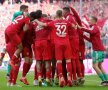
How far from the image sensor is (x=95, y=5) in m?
34.4

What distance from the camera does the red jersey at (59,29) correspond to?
15.1m

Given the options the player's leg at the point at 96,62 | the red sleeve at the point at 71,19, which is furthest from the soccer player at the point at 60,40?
the player's leg at the point at 96,62

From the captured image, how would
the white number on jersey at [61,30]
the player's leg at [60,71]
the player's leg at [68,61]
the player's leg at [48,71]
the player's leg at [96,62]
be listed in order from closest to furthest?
the player's leg at [60,71] → the white number on jersey at [61,30] → the player's leg at [68,61] → the player's leg at [48,71] → the player's leg at [96,62]

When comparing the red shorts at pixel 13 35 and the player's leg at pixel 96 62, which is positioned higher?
the red shorts at pixel 13 35

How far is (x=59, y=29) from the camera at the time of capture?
15086mm

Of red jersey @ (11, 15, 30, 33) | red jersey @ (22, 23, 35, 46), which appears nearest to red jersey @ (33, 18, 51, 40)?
red jersey @ (22, 23, 35, 46)

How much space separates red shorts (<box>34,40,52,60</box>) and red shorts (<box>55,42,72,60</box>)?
0.36 metres

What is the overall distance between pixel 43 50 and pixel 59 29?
0.89 m

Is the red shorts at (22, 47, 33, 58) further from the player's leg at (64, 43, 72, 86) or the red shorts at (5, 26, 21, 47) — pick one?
the player's leg at (64, 43, 72, 86)

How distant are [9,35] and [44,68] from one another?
156 cm

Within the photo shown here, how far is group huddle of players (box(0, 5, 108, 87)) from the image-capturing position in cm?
1513

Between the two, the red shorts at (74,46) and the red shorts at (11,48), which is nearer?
the red shorts at (11,48)

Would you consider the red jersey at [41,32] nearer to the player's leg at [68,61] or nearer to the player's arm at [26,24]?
the player's arm at [26,24]

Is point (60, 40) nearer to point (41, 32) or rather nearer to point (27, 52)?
point (41, 32)
